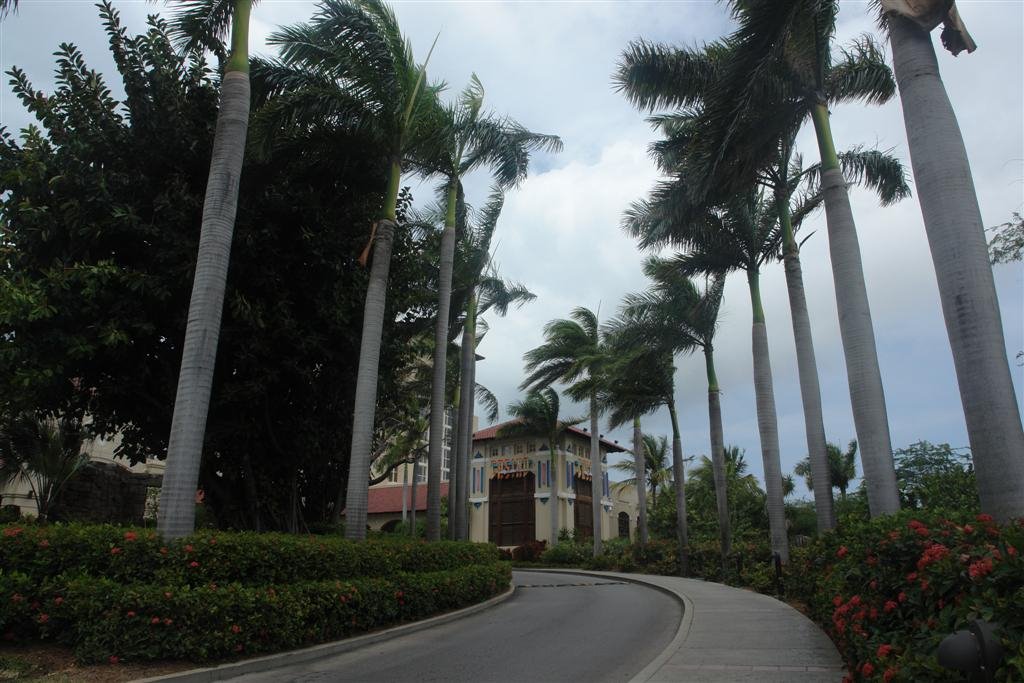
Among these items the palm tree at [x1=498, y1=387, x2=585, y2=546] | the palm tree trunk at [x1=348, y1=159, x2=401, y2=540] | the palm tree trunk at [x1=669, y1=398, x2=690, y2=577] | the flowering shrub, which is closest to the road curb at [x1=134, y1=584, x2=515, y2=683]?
the palm tree trunk at [x1=348, y1=159, x2=401, y2=540]

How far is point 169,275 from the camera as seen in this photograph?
12.3 m

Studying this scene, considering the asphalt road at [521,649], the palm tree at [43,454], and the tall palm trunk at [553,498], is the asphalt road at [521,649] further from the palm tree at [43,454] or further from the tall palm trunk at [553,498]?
the tall palm trunk at [553,498]

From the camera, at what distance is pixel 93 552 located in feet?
28.5

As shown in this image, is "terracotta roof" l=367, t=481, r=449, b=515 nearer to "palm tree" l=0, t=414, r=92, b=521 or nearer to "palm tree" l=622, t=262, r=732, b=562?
"palm tree" l=622, t=262, r=732, b=562

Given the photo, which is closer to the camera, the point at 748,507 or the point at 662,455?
the point at 748,507

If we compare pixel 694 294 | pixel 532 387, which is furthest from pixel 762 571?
pixel 532 387

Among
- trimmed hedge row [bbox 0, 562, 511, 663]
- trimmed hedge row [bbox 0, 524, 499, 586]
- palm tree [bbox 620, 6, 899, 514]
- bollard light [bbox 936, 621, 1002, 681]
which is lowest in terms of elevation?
trimmed hedge row [bbox 0, 562, 511, 663]

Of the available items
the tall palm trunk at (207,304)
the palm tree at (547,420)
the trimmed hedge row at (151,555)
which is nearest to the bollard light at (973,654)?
A: the trimmed hedge row at (151,555)

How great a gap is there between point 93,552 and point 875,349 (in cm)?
1141

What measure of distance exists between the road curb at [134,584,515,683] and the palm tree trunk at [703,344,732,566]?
1338cm

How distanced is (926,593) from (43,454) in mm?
20537

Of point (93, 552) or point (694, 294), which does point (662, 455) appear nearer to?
point (694, 294)

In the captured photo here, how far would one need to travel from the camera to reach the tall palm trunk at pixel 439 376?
17.5 meters

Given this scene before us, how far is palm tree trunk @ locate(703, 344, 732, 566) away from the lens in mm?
24062
